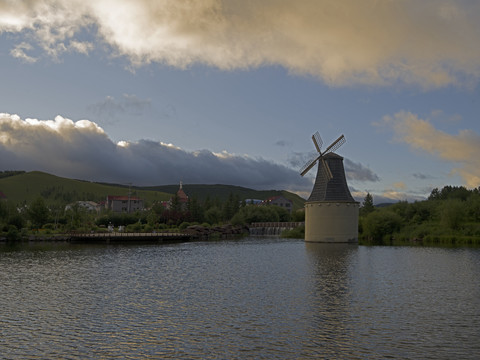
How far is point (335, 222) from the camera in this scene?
69625 mm

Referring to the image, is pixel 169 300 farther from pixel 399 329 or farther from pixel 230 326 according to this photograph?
pixel 399 329

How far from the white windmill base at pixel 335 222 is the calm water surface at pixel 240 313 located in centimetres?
3480

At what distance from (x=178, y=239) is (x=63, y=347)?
245ft

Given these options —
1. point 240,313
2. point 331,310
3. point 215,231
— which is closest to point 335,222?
point 215,231

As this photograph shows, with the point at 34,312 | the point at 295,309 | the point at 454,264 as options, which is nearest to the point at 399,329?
the point at 295,309

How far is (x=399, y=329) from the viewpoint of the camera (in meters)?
17.2

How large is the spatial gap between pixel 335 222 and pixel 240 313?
171ft

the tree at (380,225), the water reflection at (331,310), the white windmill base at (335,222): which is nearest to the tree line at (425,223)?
the tree at (380,225)

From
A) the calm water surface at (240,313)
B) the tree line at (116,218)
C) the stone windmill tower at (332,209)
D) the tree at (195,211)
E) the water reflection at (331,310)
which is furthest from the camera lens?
the tree at (195,211)

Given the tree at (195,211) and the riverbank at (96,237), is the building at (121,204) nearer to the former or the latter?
the tree at (195,211)

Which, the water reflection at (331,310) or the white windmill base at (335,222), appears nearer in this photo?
the water reflection at (331,310)

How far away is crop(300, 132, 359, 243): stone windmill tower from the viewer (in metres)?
69.4

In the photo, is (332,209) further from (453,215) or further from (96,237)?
(96,237)

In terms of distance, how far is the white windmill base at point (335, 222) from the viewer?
69375 millimetres
